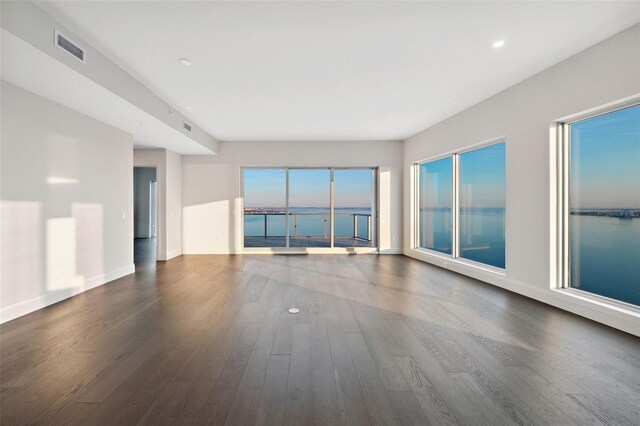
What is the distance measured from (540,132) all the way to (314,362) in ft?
11.9

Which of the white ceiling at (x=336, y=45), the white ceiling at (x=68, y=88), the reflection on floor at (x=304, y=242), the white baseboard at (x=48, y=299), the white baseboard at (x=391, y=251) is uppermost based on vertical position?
the white ceiling at (x=336, y=45)

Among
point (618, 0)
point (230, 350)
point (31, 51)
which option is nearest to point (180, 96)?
point (31, 51)

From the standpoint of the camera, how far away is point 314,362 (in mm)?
2121

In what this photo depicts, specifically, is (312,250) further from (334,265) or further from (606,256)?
(606,256)

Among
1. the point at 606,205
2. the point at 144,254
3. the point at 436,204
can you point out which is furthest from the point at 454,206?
the point at 144,254

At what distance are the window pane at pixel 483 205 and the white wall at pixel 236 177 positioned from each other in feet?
6.52

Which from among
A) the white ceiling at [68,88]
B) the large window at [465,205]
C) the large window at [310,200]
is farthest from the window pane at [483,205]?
the white ceiling at [68,88]

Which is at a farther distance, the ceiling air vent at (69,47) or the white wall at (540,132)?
the white wall at (540,132)

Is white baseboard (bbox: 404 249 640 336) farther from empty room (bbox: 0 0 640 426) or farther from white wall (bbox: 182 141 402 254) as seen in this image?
white wall (bbox: 182 141 402 254)

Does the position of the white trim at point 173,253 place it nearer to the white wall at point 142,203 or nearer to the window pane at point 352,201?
the window pane at point 352,201

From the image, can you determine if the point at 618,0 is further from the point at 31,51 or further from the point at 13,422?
the point at 13,422

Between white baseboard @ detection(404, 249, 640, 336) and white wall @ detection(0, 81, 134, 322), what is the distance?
561 cm

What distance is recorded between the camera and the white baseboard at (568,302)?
265cm

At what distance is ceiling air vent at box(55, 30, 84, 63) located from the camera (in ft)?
8.22
